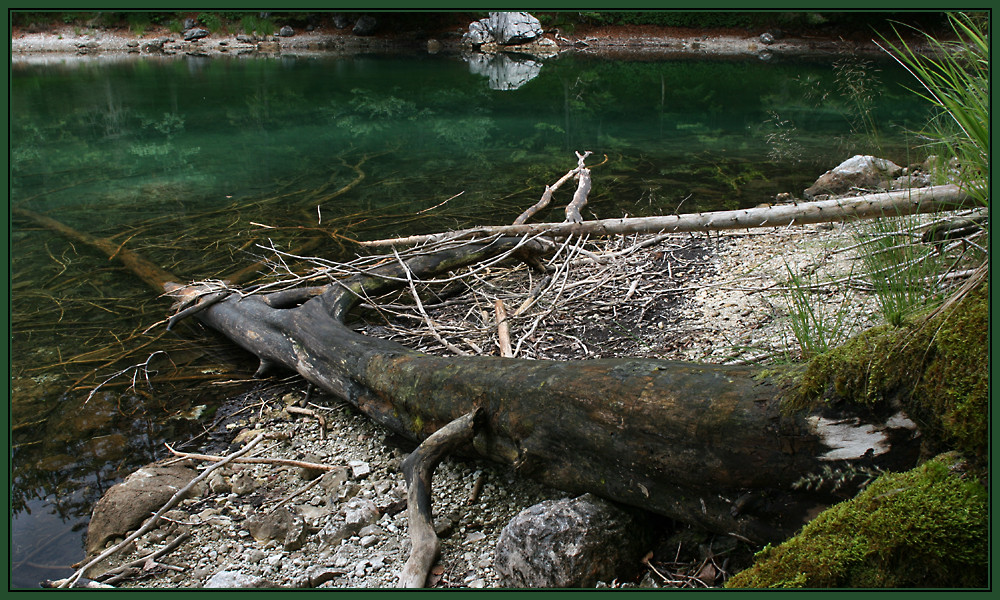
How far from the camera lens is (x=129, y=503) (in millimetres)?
3660

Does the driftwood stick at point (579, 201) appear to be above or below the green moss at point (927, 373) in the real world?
below

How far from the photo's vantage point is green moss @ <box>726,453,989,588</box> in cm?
166

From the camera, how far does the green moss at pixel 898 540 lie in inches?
65.4

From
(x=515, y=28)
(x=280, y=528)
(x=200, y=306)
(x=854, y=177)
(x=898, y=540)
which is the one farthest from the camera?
(x=515, y=28)

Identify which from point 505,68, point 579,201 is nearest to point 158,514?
→ point 579,201

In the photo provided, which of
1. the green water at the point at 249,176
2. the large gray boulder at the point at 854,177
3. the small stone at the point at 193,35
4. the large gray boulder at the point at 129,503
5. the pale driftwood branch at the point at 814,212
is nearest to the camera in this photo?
the pale driftwood branch at the point at 814,212

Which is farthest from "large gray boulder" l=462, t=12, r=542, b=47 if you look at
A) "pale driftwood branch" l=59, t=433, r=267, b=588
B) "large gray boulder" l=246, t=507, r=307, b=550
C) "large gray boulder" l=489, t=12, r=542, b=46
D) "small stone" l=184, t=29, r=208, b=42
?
"large gray boulder" l=246, t=507, r=307, b=550

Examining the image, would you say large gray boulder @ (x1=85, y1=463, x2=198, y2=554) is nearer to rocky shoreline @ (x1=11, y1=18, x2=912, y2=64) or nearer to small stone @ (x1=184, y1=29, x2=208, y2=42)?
rocky shoreline @ (x1=11, y1=18, x2=912, y2=64)

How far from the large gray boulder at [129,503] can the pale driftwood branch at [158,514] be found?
8 centimetres

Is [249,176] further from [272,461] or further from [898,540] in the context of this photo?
[898,540]

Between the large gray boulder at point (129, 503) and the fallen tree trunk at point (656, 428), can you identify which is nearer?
the fallen tree trunk at point (656, 428)

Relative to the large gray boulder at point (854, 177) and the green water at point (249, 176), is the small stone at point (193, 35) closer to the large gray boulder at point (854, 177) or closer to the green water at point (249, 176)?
the green water at point (249, 176)

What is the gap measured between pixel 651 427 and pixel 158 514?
8.97ft

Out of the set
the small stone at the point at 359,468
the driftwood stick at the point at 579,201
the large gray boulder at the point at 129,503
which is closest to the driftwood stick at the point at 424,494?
the small stone at the point at 359,468
